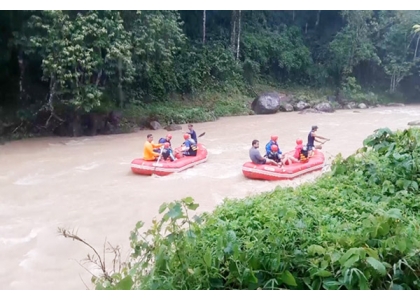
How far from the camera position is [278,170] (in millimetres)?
5047

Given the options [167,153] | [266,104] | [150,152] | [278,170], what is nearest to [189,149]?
[167,153]

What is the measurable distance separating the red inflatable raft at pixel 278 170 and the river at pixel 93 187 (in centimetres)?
9

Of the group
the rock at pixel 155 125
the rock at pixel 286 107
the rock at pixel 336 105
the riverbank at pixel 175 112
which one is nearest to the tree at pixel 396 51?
the riverbank at pixel 175 112

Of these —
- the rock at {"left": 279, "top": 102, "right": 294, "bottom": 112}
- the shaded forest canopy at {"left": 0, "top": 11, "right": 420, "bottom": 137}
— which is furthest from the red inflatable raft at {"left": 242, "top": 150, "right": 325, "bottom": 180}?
the rock at {"left": 279, "top": 102, "right": 294, "bottom": 112}

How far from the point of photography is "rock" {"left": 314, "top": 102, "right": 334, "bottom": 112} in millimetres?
10770

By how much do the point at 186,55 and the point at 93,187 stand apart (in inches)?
258

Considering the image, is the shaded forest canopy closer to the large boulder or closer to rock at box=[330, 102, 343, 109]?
rock at box=[330, 102, 343, 109]

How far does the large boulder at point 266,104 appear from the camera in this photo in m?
10.6

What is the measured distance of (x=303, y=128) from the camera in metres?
8.65

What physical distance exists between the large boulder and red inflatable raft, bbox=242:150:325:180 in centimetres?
539

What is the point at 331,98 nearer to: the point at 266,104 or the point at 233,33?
the point at 266,104

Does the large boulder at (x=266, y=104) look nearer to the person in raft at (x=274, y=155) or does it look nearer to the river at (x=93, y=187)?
the river at (x=93, y=187)

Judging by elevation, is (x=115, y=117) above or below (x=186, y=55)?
below
